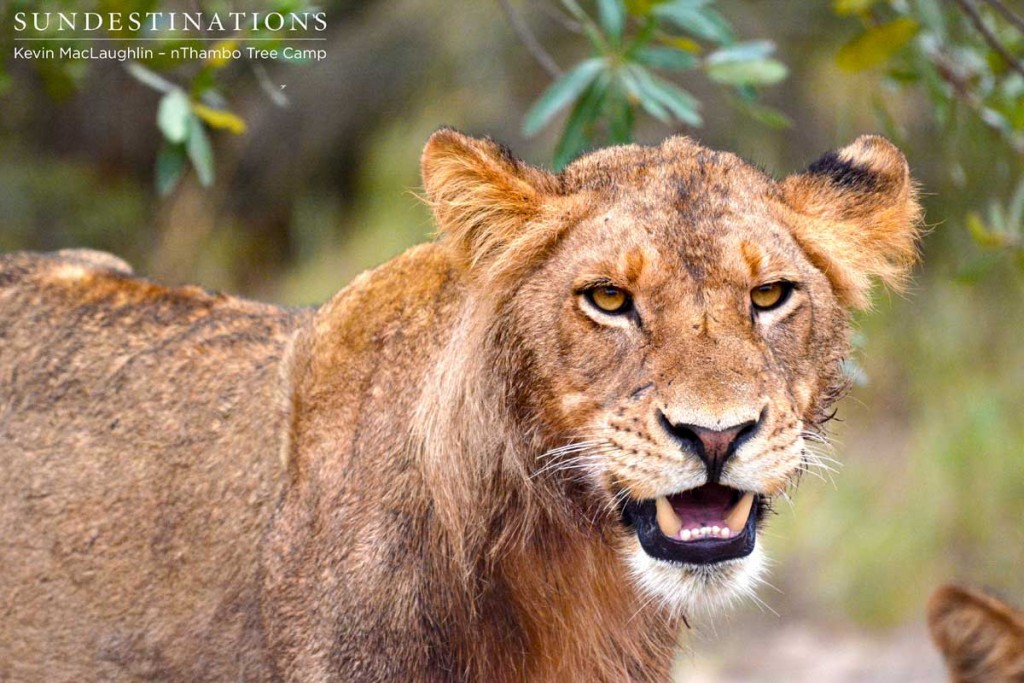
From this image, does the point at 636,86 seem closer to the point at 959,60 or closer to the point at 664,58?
the point at 664,58

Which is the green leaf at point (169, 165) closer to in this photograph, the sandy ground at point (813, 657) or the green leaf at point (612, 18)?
the green leaf at point (612, 18)

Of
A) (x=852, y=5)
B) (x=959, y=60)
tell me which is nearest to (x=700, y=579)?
(x=852, y=5)

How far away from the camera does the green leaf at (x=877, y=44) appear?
6129 mm

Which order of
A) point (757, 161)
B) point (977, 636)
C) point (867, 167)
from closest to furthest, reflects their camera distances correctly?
point (977, 636) < point (867, 167) < point (757, 161)

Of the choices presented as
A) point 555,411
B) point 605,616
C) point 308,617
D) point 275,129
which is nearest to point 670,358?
point 555,411

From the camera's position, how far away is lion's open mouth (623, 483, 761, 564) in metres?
3.83

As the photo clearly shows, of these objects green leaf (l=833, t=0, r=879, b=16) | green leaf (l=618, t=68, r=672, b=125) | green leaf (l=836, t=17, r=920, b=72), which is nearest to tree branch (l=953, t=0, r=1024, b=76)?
green leaf (l=836, t=17, r=920, b=72)

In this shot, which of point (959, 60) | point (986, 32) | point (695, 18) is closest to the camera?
point (695, 18)

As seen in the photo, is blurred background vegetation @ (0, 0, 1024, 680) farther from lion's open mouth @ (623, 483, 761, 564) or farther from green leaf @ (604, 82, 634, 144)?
lion's open mouth @ (623, 483, 761, 564)

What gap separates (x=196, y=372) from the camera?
5211 mm

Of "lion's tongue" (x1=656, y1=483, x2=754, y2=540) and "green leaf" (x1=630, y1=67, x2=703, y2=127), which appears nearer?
"lion's tongue" (x1=656, y1=483, x2=754, y2=540)

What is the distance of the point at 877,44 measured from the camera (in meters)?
6.17

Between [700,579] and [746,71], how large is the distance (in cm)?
308

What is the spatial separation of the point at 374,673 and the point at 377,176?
31.4 ft
